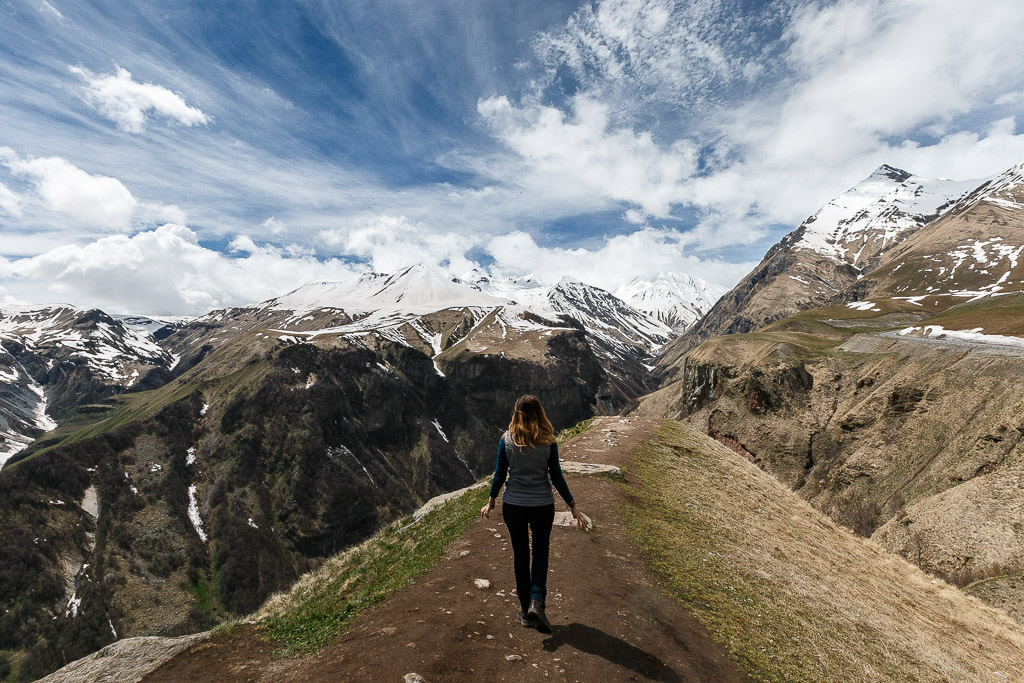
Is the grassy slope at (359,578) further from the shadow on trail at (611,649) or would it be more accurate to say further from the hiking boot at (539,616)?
the shadow on trail at (611,649)

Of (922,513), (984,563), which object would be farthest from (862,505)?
(984,563)

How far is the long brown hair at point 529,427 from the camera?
8.46 m

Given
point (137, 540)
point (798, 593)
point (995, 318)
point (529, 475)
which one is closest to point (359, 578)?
point (529, 475)

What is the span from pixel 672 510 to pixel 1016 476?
33.5m

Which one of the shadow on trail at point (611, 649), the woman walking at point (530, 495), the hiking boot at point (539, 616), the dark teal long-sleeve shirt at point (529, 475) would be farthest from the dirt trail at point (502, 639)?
the dark teal long-sleeve shirt at point (529, 475)

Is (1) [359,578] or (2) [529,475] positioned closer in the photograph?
(2) [529,475]

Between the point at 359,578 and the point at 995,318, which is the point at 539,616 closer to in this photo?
the point at 359,578

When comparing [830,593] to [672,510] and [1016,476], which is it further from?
[1016,476]

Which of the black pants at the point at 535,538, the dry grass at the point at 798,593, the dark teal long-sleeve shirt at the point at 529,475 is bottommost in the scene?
the dry grass at the point at 798,593

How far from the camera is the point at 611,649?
8.36 m

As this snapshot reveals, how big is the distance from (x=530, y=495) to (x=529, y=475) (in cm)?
39

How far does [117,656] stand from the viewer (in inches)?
367

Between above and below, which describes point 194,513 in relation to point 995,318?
below

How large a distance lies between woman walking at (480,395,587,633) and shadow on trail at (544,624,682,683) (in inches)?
15.9
